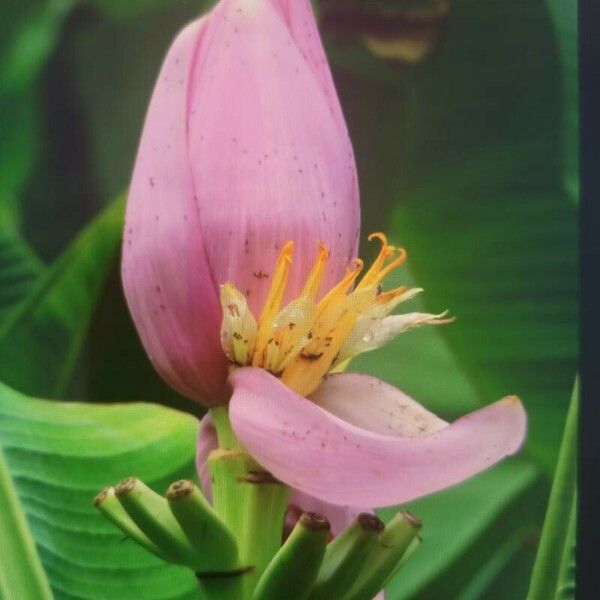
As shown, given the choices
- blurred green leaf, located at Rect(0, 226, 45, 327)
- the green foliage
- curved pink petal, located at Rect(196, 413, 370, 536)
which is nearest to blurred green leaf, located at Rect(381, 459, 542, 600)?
the green foliage

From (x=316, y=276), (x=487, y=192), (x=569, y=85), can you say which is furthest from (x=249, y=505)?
(x=569, y=85)

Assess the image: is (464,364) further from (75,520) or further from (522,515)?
(75,520)

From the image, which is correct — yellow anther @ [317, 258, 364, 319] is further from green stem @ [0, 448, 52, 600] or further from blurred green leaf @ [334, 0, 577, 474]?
green stem @ [0, 448, 52, 600]

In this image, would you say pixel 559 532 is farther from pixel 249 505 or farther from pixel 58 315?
pixel 58 315

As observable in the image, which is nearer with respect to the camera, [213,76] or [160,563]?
[213,76]

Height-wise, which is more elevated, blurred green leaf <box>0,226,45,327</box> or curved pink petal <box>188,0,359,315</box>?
curved pink petal <box>188,0,359,315</box>

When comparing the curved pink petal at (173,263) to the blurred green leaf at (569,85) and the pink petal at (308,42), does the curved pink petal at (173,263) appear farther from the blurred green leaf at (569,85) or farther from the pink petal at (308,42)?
the blurred green leaf at (569,85)

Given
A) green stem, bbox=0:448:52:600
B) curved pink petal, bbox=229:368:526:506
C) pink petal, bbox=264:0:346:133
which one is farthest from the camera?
green stem, bbox=0:448:52:600

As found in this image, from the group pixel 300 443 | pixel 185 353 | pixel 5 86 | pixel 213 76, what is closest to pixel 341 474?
pixel 300 443
